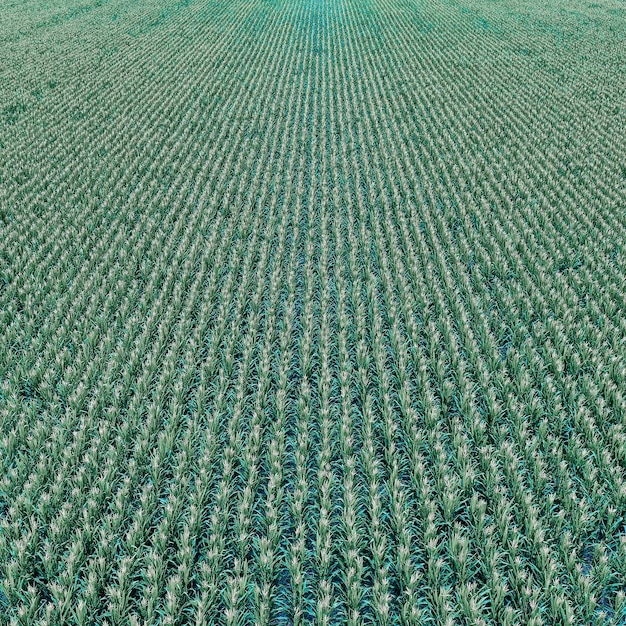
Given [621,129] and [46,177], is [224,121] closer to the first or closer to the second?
[46,177]

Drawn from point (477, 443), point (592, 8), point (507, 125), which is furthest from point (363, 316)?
point (592, 8)

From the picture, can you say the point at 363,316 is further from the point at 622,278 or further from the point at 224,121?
the point at 224,121

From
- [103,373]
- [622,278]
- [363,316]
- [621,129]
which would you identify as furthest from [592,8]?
[103,373]

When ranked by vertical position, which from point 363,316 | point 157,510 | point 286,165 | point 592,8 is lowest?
point 157,510

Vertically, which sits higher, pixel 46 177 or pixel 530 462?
pixel 46 177

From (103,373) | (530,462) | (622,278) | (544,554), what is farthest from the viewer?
(622,278)

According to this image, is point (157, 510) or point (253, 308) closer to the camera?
point (157, 510)

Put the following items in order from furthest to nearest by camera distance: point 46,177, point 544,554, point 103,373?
point 46,177 → point 103,373 → point 544,554
